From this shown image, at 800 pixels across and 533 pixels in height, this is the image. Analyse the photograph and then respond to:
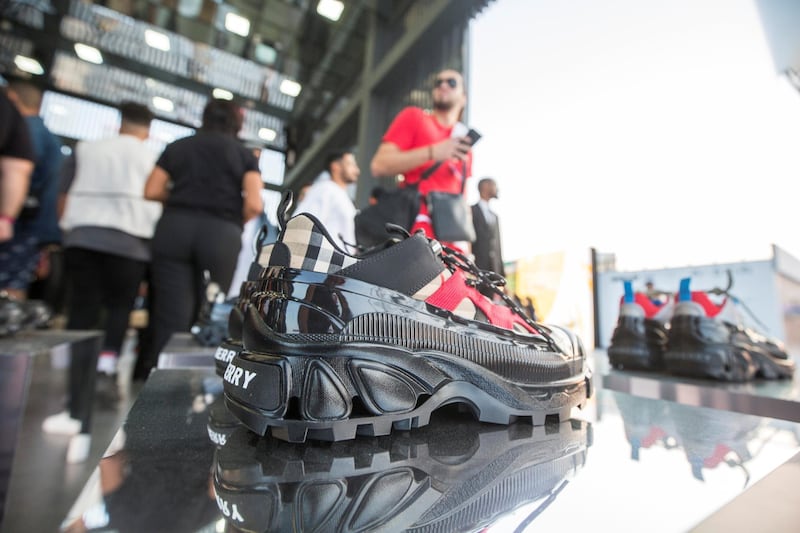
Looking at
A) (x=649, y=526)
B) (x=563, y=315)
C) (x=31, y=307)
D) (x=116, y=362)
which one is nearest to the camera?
(x=649, y=526)

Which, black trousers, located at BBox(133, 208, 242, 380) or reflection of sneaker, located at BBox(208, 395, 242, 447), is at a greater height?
black trousers, located at BBox(133, 208, 242, 380)

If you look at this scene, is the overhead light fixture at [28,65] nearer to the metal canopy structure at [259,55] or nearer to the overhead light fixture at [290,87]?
the metal canopy structure at [259,55]

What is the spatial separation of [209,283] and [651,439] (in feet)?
4.52

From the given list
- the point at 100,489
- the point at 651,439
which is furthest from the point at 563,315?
the point at 100,489

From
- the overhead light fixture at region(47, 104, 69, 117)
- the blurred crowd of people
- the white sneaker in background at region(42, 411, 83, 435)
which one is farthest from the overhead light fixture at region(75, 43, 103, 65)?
the white sneaker in background at region(42, 411, 83, 435)

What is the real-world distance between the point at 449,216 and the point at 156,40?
6.47 m

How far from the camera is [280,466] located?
385 millimetres

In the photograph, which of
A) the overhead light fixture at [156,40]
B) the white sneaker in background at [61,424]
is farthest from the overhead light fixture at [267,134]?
the white sneaker in background at [61,424]

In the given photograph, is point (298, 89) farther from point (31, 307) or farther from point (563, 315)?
point (31, 307)

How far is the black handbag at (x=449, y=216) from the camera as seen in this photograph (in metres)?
1.30

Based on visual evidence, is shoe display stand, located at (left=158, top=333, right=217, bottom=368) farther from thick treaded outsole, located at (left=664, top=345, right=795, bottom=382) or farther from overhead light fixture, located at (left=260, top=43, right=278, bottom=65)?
overhead light fixture, located at (left=260, top=43, right=278, bottom=65)

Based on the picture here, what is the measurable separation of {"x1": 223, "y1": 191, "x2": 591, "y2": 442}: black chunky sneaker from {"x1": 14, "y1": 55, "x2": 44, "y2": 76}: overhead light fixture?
7.82m

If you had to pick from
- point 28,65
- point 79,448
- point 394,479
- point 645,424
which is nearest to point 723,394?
point 645,424

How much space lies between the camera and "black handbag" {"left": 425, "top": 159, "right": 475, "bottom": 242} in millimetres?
1301
